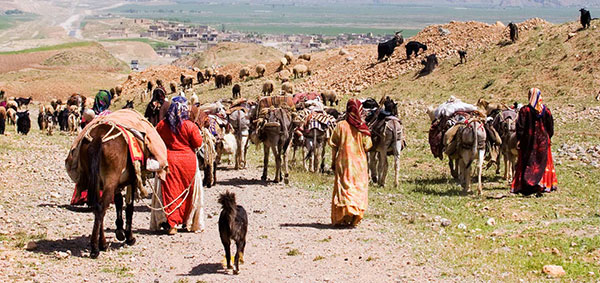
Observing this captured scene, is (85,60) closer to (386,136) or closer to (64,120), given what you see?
(64,120)

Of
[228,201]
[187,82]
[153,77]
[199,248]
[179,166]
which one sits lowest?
[153,77]

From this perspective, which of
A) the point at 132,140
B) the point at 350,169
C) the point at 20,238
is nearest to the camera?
the point at 132,140

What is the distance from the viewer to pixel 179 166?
35.9 feet

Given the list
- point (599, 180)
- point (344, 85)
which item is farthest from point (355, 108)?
point (344, 85)

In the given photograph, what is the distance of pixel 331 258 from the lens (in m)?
10.0

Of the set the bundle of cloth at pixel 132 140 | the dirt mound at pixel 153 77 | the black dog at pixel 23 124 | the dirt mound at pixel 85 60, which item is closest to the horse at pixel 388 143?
the bundle of cloth at pixel 132 140

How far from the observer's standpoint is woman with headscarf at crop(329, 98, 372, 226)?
11727 millimetres

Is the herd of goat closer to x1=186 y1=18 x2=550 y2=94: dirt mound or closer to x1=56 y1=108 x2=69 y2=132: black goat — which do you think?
x1=56 y1=108 x2=69 y2=132: black goat

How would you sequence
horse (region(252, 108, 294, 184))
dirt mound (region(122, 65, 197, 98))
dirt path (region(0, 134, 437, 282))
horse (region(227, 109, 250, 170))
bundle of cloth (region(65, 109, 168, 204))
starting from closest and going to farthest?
dirt path (region(0, 134, 437, 282)) → bundle of cloth (region(65, 109, 168, 204)) → horse (region(252, 108, 294, 184)) → horse (region(227, 109, 250, 170)) → dirt mound (region(122, 65, 197, 98))

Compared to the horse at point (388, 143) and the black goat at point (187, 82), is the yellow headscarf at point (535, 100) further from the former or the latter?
the black goat at point (187, 82)

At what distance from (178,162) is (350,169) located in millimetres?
2593

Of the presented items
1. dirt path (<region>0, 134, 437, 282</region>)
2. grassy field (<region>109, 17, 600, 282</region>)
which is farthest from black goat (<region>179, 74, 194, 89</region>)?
dirt path (<region>0, 134, 437, 282</region>)

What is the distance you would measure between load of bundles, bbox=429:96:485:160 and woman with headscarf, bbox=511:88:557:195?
1185 mm

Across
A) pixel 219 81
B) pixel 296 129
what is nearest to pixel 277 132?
pixel 296 129
